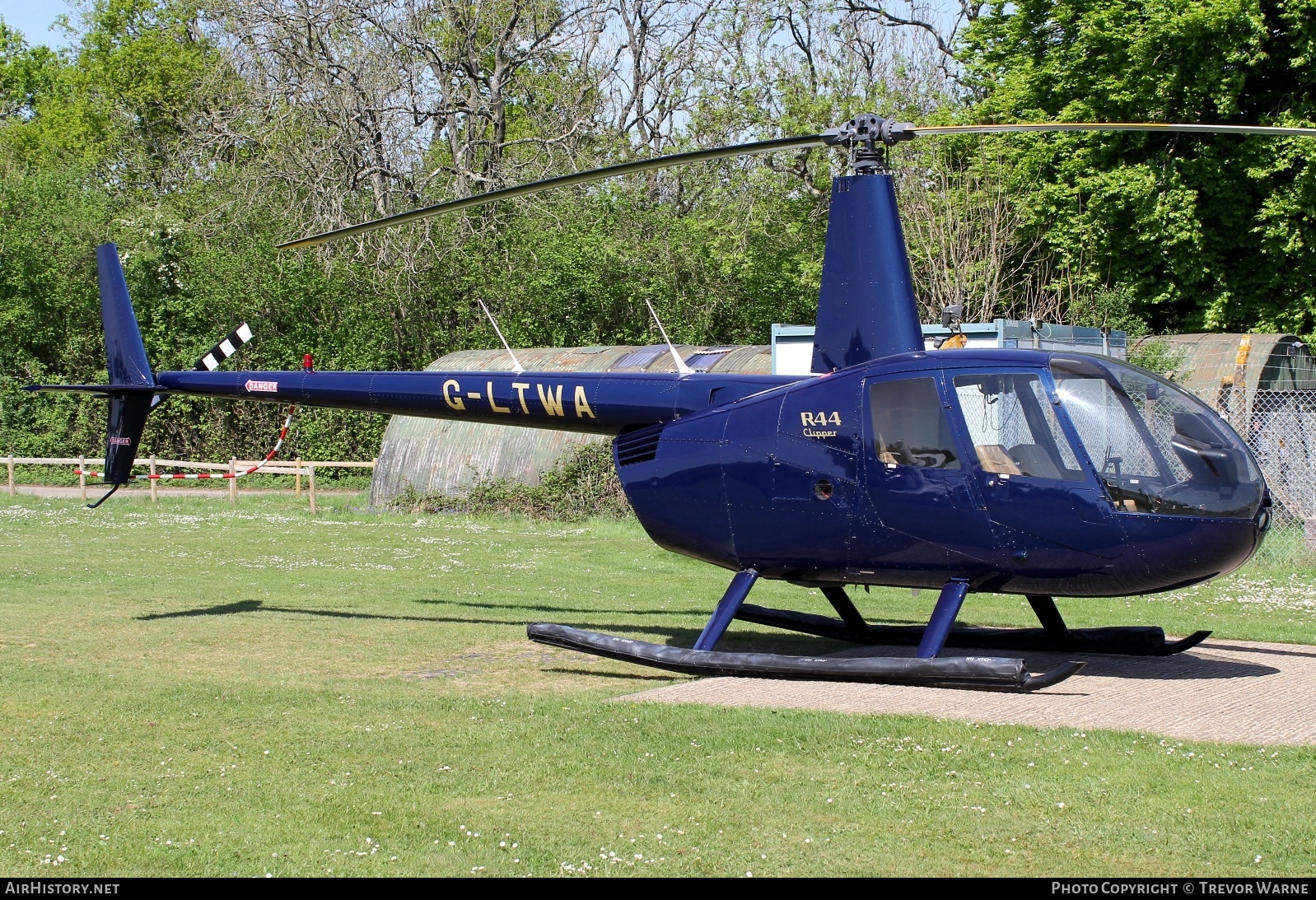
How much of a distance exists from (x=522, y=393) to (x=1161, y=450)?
20.4 ft

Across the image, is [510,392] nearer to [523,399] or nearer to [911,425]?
[523,399]

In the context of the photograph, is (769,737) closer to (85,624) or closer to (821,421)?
(821,421)

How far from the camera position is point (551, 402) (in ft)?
41.9

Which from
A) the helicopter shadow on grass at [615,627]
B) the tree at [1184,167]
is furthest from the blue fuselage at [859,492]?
the tree at [1184,167]

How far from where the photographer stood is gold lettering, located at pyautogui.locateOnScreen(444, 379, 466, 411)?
13266 mm

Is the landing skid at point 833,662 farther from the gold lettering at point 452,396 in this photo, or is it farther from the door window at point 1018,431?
the gold lettering at point 452,396

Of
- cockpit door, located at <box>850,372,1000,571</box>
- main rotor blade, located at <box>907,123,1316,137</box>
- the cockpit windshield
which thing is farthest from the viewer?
cockpit door, located at <box>850,372,1000,571</box>

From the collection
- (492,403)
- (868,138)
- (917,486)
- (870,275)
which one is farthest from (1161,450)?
(492,403)

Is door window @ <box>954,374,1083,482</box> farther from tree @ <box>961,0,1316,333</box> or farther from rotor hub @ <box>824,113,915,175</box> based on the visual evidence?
tree @ <box>961,0,1316,333</box>

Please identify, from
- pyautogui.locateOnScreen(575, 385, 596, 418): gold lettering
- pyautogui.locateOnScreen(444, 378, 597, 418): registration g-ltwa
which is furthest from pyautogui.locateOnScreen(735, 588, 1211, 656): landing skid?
pyautogui.locateOnScreen(444, 378, 597, 418): registration g-ltwa

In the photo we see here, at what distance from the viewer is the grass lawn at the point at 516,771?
243 inches

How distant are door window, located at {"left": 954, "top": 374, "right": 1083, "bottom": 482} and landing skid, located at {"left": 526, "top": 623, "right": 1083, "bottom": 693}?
1.47 meters
